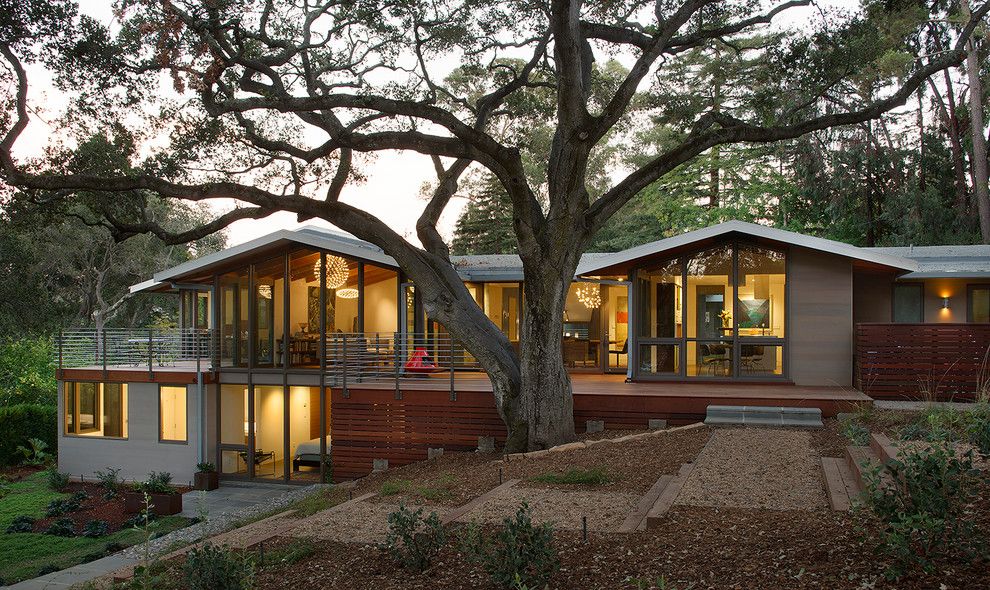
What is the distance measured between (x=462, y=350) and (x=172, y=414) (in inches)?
311

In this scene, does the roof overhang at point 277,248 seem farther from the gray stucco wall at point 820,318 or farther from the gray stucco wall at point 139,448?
the gray stucco wall at point 820,318

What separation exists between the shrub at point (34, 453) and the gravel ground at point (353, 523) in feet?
51.5

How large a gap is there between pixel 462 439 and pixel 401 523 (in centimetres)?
736

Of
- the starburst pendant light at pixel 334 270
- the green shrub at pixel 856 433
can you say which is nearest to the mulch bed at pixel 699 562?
the green shrub at pixel 856 433

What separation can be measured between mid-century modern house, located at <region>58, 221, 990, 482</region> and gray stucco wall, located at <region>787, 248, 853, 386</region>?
0.03m

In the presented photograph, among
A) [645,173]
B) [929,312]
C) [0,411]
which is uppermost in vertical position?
[645,173]

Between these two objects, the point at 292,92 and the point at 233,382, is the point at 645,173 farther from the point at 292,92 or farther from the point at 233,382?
the point at 233,382

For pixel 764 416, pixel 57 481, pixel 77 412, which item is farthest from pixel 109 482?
pixel 764 416

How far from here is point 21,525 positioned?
13148 millimetres

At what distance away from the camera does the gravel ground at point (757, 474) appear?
20.5 feet

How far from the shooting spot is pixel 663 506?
6082 millimetres

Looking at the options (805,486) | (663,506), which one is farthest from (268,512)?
(805,486)

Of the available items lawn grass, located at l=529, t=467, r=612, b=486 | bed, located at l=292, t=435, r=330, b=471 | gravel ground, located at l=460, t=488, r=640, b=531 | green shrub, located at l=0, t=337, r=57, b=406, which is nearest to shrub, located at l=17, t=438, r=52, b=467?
green shrub, located at l=0, t=337, r=57, b=406

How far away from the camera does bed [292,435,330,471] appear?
15.6m
